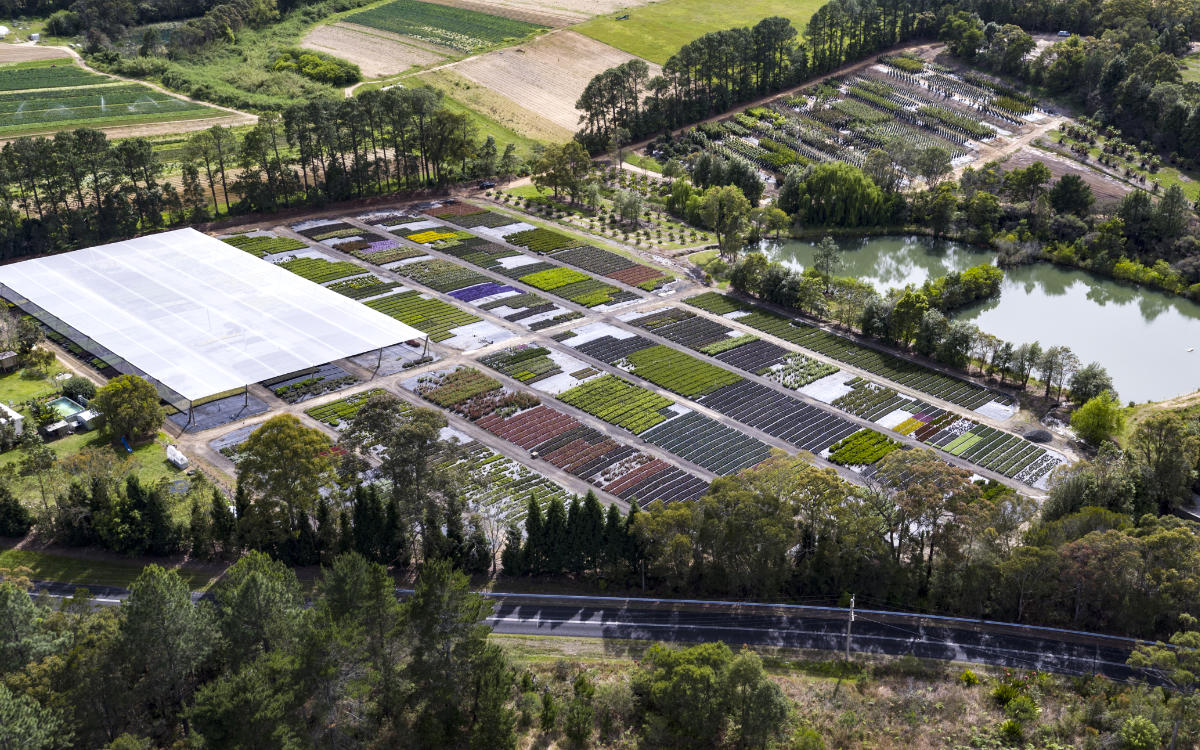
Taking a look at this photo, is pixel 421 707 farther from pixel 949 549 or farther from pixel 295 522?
pixel 949 549

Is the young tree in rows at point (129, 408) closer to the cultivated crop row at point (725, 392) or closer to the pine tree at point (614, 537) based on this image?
the cultivated crop row at point (725, 392)

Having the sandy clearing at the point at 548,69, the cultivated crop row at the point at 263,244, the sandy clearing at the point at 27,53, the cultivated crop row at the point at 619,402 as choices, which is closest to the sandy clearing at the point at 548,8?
the sandy clearing at the point at 548,69

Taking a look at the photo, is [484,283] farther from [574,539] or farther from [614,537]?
[614,537]

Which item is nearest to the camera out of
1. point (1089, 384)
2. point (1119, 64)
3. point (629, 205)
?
point (1089, 384)

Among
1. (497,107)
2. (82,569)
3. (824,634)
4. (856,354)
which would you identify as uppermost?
(497,107)

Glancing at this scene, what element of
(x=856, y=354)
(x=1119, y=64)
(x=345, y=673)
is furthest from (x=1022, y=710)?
(x=1119, y=64)

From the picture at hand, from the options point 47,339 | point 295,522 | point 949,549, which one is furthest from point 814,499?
point 47,339

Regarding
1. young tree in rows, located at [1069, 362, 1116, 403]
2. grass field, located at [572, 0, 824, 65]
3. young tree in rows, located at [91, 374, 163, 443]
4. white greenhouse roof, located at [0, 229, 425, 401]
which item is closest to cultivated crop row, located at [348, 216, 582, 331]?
white greenhouse roof, located at [0, 229, 425, 401]

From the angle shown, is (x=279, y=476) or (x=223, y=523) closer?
(x=279, y=476)
